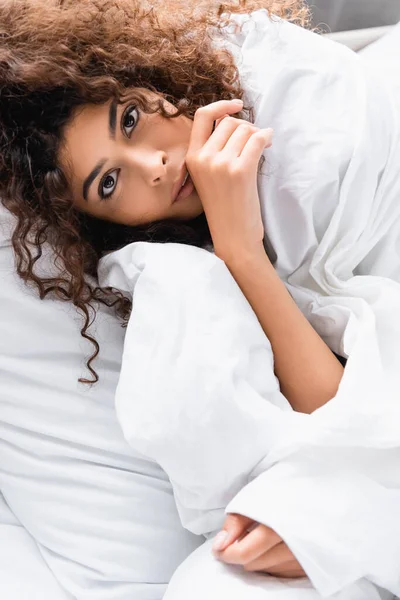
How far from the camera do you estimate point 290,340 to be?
0.85 metres

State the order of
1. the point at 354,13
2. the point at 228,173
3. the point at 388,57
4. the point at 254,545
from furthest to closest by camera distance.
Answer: the point at 354,13, the point at 388,57, the point at 228,173, the point at 254,545

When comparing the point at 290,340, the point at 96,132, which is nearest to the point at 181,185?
the point at 96,132

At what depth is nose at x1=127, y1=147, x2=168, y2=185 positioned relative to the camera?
0.84 metres

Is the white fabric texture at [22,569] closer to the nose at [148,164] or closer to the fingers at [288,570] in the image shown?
the fingers at [288,570]

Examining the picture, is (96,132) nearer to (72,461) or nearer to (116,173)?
(116,173)

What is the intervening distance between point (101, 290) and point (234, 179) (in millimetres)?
226

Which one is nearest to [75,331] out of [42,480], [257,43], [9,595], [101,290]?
[101,290]

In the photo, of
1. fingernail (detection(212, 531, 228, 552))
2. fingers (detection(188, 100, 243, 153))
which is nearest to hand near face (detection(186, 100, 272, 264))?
fingers (detection(188, 100, 243, 153))

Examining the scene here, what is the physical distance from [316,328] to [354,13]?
0.73 meters

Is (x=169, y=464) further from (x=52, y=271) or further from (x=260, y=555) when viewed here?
(x=52, y=271)

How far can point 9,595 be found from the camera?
84 centimetres

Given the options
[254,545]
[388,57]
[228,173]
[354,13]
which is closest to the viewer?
[254,545]

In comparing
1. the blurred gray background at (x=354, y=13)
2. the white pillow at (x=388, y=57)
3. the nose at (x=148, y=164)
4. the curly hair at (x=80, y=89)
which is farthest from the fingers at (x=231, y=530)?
the blurred gray background at (x=354, y=13)

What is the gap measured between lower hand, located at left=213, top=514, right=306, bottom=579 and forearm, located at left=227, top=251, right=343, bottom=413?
171mm
